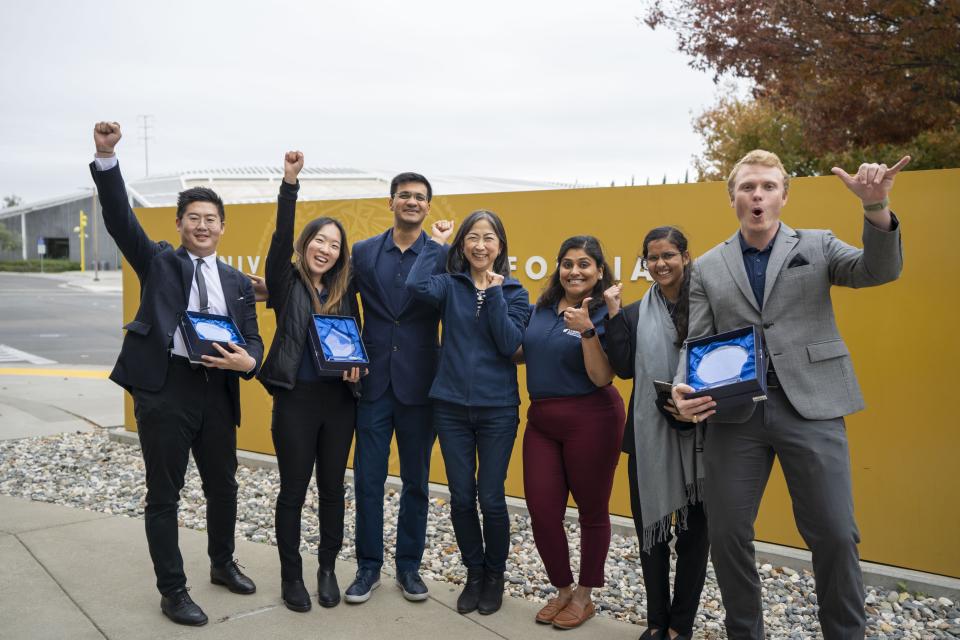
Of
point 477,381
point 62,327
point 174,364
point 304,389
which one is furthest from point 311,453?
point 62,327

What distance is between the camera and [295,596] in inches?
140

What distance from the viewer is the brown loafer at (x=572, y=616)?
3.41 m

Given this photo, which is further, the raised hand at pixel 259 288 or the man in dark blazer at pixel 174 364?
the raised hand at pixel 259 288

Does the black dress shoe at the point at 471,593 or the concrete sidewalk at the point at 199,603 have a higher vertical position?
the black dress shoe at the point at 471,593

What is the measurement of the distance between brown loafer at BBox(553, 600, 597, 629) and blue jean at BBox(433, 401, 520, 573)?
1.19ft

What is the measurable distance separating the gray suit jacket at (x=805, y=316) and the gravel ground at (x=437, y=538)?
53.4 inches

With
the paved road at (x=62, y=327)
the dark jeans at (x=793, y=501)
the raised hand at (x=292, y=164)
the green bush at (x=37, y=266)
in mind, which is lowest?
the paved road at (x=62, y=327)

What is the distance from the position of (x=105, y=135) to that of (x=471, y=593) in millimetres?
2507

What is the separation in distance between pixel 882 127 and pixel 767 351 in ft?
24.6

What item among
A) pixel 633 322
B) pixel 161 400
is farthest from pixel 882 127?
pixel 161 400

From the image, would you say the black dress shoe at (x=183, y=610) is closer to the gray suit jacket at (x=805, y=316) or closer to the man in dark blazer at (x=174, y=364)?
the man in dark blazer at (x=174, y=364)

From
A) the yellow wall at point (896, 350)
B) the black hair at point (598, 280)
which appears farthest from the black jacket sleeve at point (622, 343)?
the yellow wall at point (896, 350)

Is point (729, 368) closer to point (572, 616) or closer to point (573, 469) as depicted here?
point (573, 469)

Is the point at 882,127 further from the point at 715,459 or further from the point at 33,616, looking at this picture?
the point at 33,616
